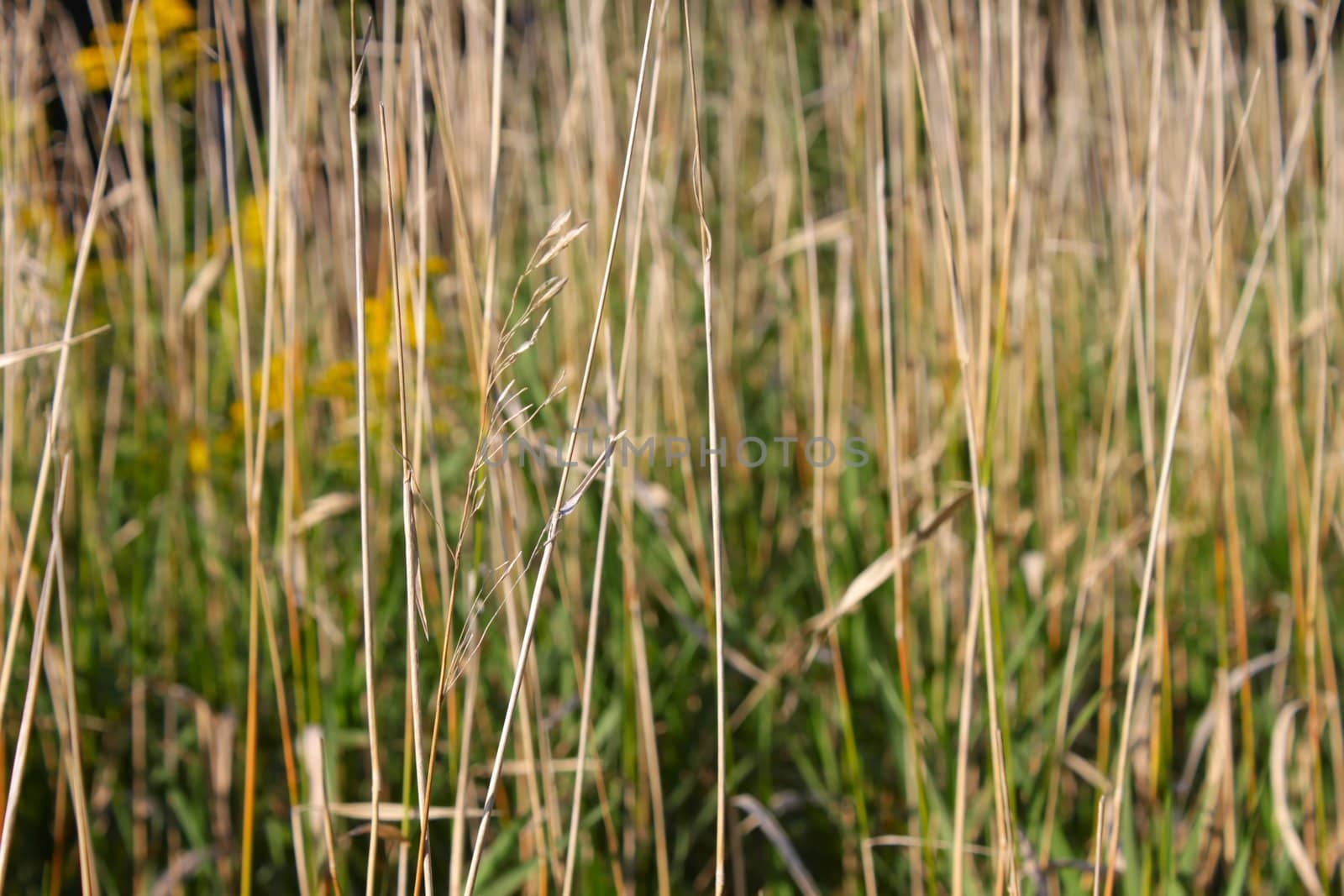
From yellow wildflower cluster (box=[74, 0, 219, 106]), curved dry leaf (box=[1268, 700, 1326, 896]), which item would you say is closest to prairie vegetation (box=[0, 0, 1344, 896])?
curved dry leaf (box=[1268, 700, 1326, 896])

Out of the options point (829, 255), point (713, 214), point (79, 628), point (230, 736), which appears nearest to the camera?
point (230, 736)

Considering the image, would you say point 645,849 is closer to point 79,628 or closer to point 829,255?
point 79,628

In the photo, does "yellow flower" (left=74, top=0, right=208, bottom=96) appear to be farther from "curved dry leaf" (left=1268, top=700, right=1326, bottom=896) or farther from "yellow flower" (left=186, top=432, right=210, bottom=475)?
"curved dry leaf" (left=1268, top=700, right=1326, bottom=896)

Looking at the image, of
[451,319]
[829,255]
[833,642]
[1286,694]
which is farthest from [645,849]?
[829,255]

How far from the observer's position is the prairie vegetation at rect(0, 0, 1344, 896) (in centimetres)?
60

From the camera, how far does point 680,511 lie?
108cm


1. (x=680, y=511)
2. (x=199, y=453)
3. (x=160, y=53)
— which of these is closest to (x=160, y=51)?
(x=160, y=53)

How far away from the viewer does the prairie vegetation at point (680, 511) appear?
0.60 meters

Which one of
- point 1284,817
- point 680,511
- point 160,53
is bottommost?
point 1284,817

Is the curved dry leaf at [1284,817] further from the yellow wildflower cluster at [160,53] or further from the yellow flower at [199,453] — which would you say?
the yellow wildflower cluster at [160,53]

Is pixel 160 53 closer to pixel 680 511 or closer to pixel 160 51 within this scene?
pixel 160 51

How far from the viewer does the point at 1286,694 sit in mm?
1023

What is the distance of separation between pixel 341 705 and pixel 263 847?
0.50ft

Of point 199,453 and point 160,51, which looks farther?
point 160,51
